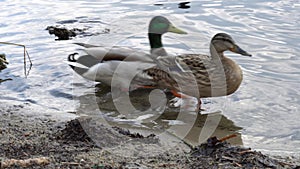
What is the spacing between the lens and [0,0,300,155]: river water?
5.75 meters

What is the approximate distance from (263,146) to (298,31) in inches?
153

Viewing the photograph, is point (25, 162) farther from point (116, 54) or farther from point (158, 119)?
point (116, 54)

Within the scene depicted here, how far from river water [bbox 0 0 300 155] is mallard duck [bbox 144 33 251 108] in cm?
27

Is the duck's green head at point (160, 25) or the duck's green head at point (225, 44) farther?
the duck's green head at point (160, 25)

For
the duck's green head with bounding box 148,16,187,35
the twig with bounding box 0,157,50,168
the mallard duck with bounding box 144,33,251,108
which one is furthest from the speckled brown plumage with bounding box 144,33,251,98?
the twig with bounding box 0,157,50,168

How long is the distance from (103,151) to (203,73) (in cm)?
268

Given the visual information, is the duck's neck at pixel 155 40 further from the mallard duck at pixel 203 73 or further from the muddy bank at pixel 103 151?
the muddy bank at pixel 103 151

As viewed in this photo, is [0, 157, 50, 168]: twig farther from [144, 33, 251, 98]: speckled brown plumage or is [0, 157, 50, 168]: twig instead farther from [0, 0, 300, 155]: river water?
[144, 33, 251, 98]: speckled brown plumage

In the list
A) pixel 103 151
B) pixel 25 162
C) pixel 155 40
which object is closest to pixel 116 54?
pixel 155 40

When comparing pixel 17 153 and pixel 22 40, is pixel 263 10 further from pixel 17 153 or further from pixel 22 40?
pixel 17 153

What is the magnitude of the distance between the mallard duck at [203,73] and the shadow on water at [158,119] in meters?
0.26

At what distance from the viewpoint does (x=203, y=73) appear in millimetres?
6137

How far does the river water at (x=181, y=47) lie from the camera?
5.75 metres

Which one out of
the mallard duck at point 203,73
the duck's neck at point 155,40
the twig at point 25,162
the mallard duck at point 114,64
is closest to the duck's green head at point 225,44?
the mallard duck at point 203,73
